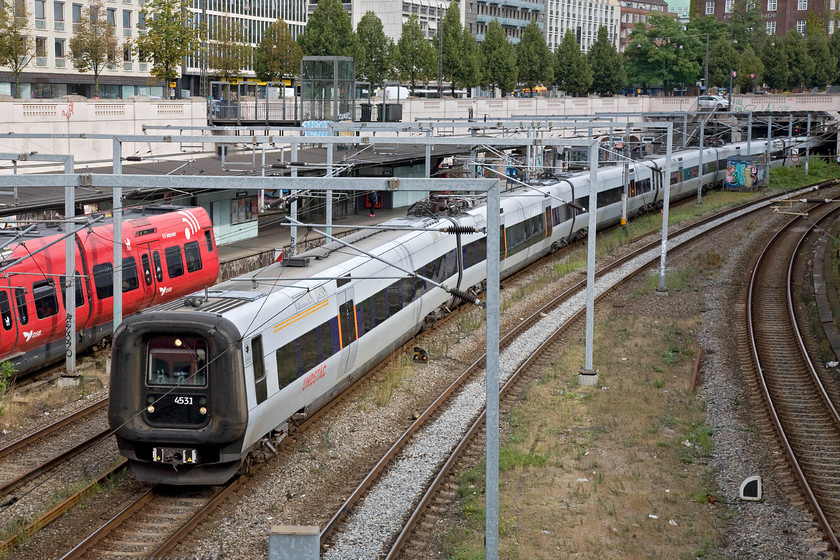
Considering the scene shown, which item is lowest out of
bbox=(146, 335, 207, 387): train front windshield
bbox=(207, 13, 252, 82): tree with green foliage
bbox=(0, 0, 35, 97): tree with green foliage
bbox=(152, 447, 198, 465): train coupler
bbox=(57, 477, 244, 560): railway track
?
bbox=(57, 477, 244, 560): railway track

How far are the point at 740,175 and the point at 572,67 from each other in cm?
3773

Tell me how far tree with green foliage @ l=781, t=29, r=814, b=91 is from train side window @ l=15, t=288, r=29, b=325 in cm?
9537

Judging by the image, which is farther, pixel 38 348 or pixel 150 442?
pixel 38 348

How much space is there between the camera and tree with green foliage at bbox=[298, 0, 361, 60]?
6825 centimetres

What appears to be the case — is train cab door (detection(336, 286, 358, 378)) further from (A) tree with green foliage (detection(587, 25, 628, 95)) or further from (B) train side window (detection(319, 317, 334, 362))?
(A) tree with green foliage (detection(587, 25, 628, 95))

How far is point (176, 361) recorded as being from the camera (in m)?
13.0

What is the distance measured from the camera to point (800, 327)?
24594 mm

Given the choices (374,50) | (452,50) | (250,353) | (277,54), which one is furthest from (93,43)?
(250,353)

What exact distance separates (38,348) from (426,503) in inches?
371

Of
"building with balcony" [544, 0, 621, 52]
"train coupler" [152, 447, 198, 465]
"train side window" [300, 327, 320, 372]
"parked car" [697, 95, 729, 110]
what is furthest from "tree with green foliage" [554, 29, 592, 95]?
"train coupler" [152, 447, 198, 465]

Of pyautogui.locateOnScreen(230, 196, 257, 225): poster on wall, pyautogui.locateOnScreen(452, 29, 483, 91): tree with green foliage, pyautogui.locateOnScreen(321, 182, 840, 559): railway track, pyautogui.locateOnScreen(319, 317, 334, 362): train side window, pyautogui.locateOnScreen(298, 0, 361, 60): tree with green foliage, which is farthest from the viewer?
pyautogui.locateOnScreen(452, 29, 483, 91): tree with green foliage

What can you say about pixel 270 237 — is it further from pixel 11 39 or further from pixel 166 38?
pixel 11 39

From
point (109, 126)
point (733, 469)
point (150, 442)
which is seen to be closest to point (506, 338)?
point (733, 469)

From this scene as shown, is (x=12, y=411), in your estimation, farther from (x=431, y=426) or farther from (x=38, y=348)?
(x=431, y=426)
